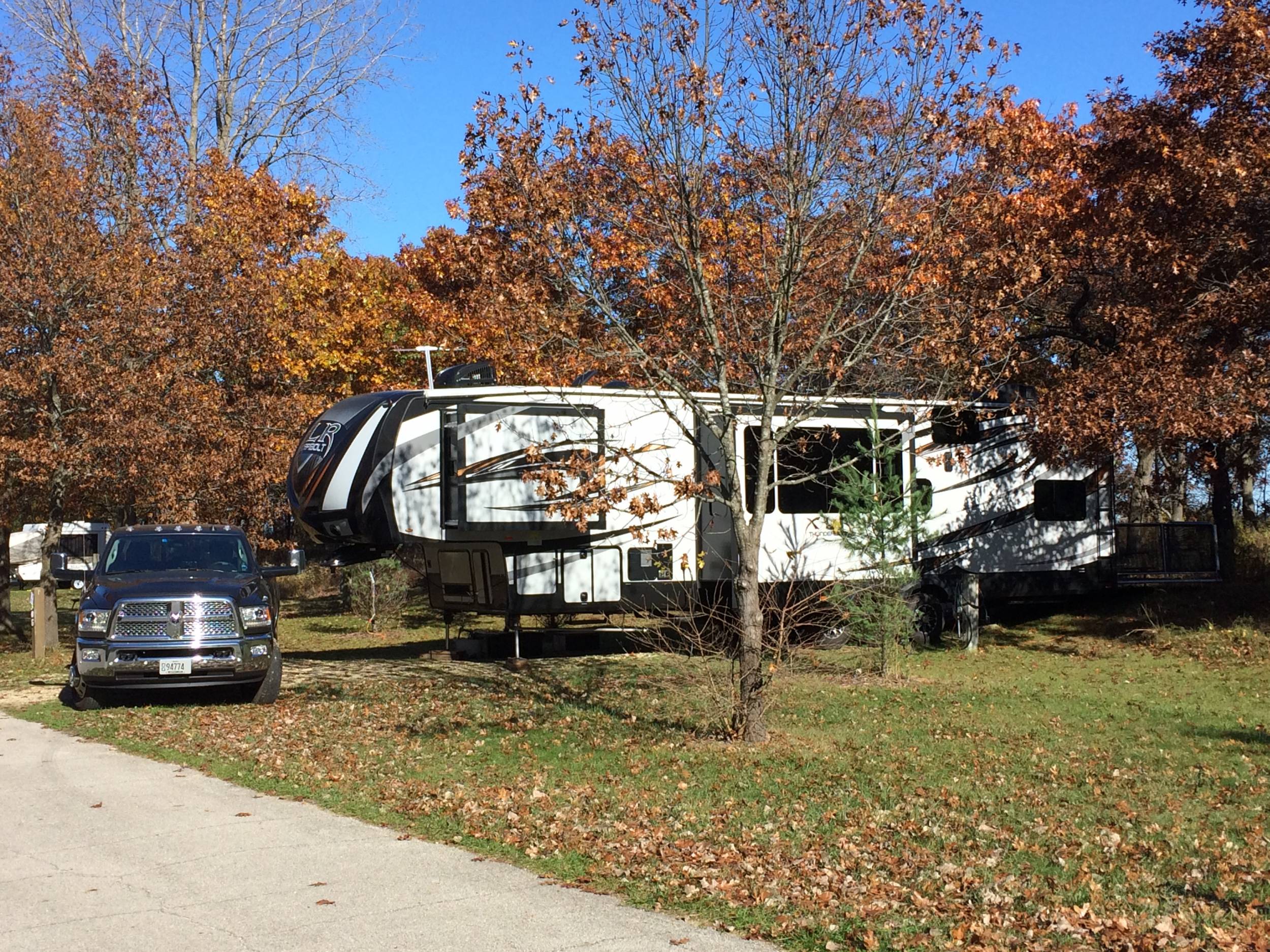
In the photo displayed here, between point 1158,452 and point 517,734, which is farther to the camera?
point 1158,452

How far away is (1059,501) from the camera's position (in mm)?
19562

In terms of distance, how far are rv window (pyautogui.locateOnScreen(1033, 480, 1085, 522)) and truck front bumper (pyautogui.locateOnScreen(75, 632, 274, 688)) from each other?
39.9ft

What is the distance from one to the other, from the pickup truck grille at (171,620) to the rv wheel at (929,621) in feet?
31.4

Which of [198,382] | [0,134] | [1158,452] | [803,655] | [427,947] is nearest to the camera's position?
[427,947]

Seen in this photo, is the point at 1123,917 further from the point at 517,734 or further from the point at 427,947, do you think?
the point at 517,734

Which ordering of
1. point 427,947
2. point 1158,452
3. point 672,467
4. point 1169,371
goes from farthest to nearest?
point 1158,452, point 672,467, point 1169,371, point 427,947

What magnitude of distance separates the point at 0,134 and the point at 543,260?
15.4m

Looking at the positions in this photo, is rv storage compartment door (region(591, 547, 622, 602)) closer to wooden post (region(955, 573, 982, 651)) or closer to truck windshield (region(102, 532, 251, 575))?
truck windshield (region(102, 532, 251, 575))

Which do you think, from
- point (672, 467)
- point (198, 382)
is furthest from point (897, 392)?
point (198, 382)

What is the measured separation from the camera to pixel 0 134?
2222 centimetres

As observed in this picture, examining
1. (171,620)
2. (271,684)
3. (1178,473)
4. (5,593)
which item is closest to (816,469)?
(1178,473)

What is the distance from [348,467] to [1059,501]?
1080 centimetres

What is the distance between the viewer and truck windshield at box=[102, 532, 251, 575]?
1453 cm

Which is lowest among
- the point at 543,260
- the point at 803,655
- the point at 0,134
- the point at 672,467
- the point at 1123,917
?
the point at 1123,917
